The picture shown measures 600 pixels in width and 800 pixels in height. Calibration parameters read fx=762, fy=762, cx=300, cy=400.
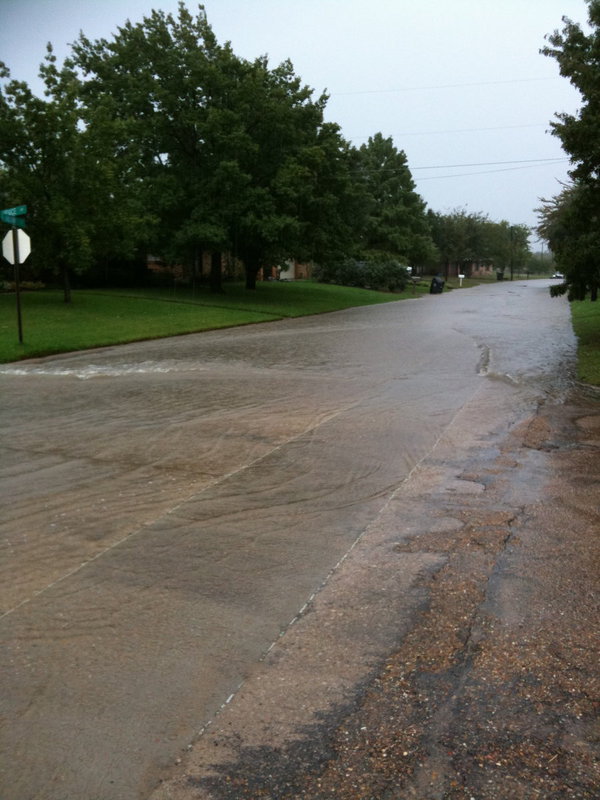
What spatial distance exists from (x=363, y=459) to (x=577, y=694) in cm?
417

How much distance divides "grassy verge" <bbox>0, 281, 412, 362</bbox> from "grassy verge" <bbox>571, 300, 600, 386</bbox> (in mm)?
10759

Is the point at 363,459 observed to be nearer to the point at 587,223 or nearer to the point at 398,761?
the point at 398,761

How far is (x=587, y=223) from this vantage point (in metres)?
15.9

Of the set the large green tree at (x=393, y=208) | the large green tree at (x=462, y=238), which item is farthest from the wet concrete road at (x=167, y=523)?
the large green tree at (x=462, y=238)

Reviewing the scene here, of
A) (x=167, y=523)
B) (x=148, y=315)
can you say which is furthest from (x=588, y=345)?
(x=148, y=315)

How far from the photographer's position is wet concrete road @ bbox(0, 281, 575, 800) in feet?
9.80

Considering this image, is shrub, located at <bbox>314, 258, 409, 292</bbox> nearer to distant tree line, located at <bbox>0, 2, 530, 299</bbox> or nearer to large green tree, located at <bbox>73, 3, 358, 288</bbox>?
distant tree line, located at <bbox>0, 2, 530, 299</bbox>

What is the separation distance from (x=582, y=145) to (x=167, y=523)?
12.8m

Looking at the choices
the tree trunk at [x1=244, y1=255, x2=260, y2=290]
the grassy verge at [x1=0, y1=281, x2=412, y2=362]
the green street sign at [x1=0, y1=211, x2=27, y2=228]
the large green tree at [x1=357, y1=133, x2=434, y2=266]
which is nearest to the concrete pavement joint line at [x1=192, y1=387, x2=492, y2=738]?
the grassy verge at [x1=0, y1=281, x2=412, y2=362]

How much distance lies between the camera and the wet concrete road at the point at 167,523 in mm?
2988

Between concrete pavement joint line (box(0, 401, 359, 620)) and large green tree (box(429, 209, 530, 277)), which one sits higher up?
large green tree (box(429, 209, 530, 277))

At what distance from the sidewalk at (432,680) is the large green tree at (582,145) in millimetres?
11109

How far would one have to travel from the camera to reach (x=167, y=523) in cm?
532

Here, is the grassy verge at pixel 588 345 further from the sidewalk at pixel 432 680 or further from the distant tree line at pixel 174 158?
the distant tree line at pixel 174 158
